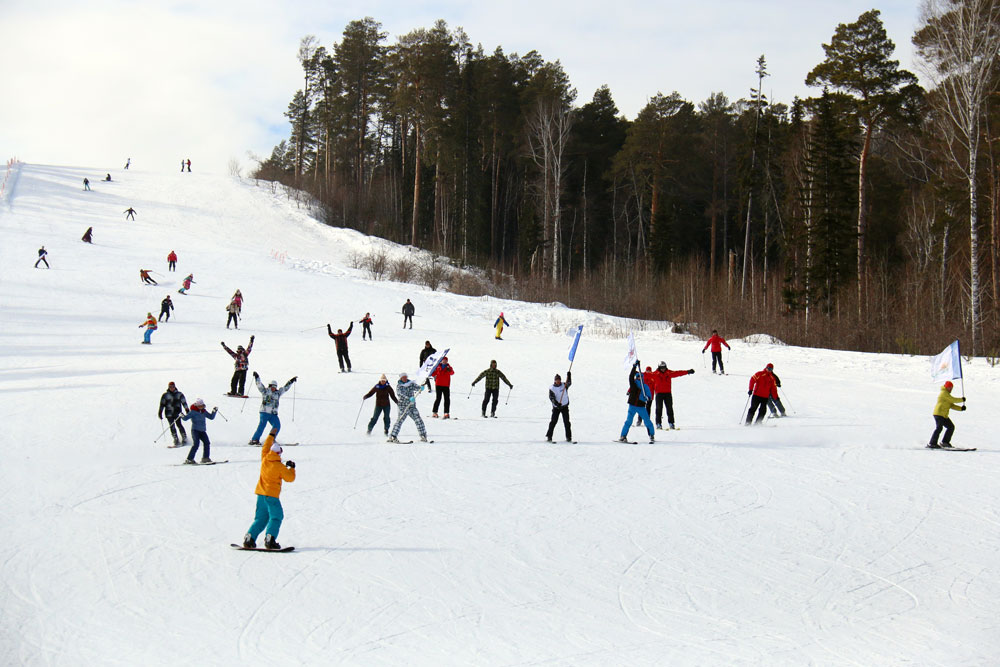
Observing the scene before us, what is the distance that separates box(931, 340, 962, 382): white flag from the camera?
50.2 ft

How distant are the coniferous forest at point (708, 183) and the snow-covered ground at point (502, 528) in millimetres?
8905

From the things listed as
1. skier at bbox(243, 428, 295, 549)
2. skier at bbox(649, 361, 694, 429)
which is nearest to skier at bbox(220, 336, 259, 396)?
skier at bbox(649, 361, 694, 429)

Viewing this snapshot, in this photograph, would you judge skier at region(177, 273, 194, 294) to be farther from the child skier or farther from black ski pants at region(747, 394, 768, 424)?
black ski pants at region(747, 394, 768, 424)

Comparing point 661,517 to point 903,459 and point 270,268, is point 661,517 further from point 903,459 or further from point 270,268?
point 270,268

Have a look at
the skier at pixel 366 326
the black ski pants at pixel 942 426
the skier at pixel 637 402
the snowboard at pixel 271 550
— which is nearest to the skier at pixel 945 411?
the black ski pants at pixel 942 426

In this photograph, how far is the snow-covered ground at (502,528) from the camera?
716 cm

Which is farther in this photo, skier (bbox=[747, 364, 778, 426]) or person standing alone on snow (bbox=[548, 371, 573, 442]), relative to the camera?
skier (bbox=[747, 364, 778, 426])

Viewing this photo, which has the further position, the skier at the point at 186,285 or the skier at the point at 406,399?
the skier at the point at 186,285

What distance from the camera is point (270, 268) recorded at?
143 feet

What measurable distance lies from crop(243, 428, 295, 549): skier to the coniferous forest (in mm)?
23200

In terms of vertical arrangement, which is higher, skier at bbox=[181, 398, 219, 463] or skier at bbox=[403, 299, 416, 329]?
skier at bbox=[403, 299, 416, 329]

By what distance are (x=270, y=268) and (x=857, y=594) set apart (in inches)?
1568

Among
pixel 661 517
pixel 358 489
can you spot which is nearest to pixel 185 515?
pixel 358 489

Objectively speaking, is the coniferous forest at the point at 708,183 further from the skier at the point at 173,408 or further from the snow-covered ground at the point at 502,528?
the skier at the point at 173,408
